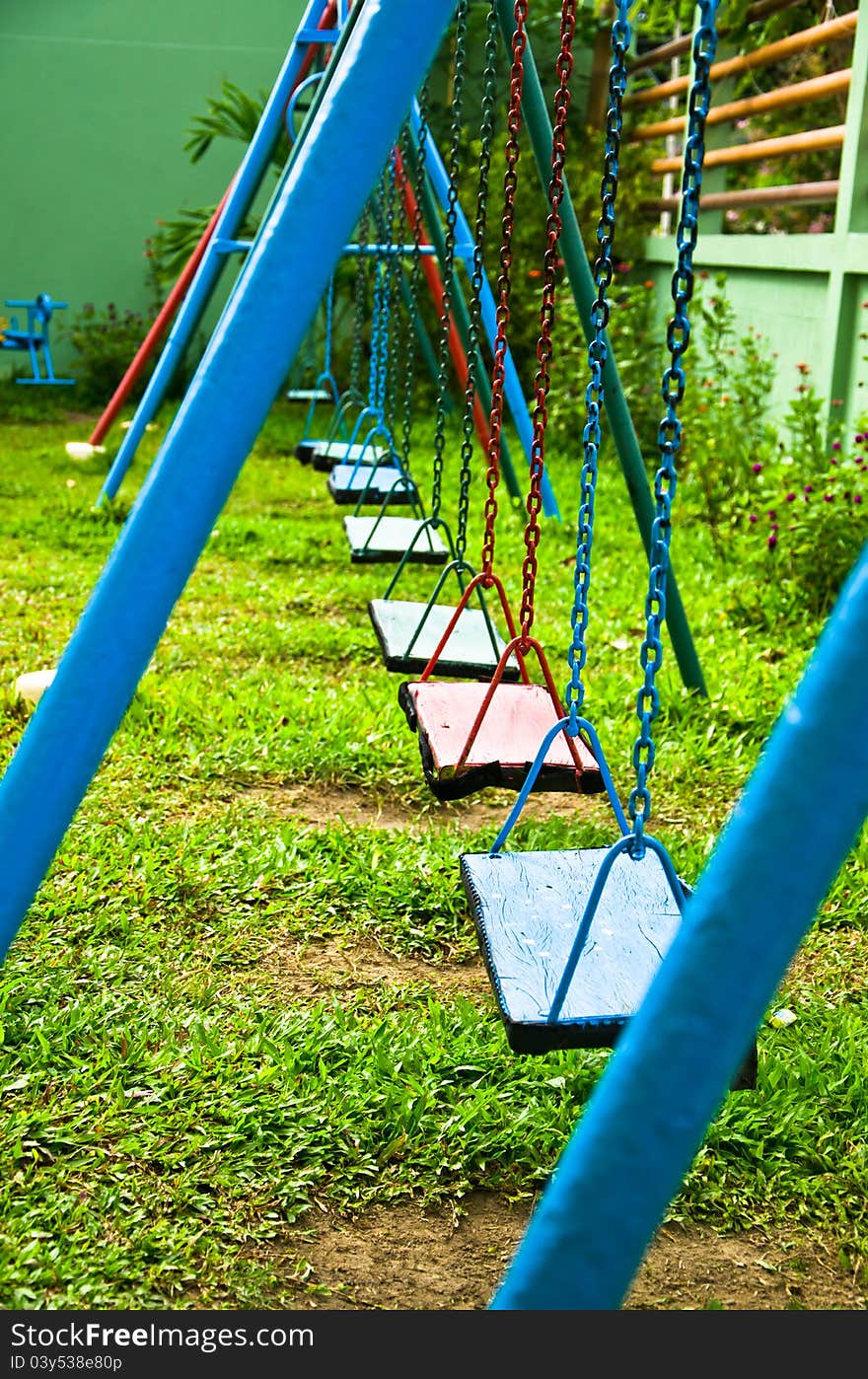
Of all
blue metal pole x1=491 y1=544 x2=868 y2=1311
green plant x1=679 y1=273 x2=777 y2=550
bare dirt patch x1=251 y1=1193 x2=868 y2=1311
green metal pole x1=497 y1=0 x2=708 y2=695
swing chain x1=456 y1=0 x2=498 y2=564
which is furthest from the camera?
green plant x1=679 y1=273 x2=777 y2=550

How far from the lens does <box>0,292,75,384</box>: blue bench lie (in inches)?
371

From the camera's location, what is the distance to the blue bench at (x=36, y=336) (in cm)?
942

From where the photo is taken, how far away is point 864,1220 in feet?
6.65

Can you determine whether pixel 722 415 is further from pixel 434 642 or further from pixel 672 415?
pixel 672 415

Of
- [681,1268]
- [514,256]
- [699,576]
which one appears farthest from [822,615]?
[514,256]

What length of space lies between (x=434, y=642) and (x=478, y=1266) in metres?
1.47

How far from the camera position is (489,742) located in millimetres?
2299

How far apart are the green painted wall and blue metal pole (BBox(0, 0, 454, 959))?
9.60m

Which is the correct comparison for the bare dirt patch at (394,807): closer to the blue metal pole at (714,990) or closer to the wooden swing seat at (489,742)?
the wooden swing seat at (489,742)

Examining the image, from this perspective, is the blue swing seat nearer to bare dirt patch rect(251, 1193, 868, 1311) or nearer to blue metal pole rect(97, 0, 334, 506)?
blue metal pole rect(97, 0, 334, 506)

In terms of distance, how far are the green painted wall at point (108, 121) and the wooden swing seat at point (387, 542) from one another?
704 cm

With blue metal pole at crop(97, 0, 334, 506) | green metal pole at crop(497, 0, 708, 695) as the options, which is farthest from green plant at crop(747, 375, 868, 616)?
blue metal pole at crop(97, 0, 334, 506)

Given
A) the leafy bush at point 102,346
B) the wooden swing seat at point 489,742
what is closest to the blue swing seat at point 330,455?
the wooden swing seat at point 489,742

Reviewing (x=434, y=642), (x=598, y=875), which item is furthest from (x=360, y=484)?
(x=598, y=875)
